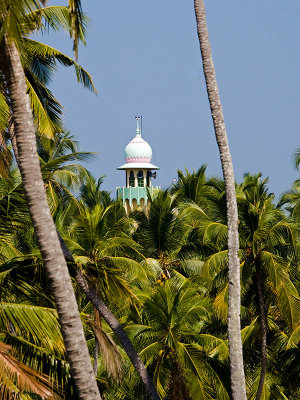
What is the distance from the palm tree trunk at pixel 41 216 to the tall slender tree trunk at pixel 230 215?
259 inches

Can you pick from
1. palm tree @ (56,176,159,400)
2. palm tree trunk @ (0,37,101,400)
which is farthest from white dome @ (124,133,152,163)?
palm tree trunk @ (0,37,101,400)

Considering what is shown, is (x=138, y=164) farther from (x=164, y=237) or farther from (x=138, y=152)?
(x=164, y=237)

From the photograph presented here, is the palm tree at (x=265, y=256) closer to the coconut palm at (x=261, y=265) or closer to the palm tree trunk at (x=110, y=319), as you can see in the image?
the coconut palm at (x=261, y=265)

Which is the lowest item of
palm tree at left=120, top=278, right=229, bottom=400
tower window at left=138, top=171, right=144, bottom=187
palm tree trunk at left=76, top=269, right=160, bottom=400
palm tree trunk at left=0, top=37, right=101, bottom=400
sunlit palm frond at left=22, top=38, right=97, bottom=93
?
palm tree at left=120, top=278, right=229, bottom=400

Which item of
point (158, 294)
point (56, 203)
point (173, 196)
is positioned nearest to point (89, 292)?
point (158, 294)

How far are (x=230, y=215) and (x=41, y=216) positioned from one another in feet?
23.6

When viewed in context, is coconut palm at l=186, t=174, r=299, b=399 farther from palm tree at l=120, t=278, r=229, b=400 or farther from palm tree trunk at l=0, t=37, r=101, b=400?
palm tree trunk at l=0, t=37, r=101, b=400

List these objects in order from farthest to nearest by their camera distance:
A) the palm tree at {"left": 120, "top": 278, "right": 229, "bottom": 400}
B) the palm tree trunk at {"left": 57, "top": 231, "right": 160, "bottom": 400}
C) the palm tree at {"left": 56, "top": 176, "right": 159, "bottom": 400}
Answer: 1. the palm tree at {"left": 120, "top": 278, "right": 229, "bottom": 400}
2. the palm tree trunk at {"left": 57, "top": 231, "right": 160, "bottom": 400}
3. the palm tree at {"left": 56, "top": 176, "right": 159, "bottom": 400}

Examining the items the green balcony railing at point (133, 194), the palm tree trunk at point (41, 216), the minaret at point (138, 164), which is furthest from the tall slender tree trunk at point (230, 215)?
the minaret at point (138, 164)

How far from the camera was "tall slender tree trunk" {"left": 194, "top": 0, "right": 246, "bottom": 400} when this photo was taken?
16.0m

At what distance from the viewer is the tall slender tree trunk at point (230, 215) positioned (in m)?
16.0

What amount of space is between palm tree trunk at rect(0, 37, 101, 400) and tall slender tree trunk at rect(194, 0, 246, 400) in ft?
21.6

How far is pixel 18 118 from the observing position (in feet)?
31.7

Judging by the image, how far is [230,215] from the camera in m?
16.3
